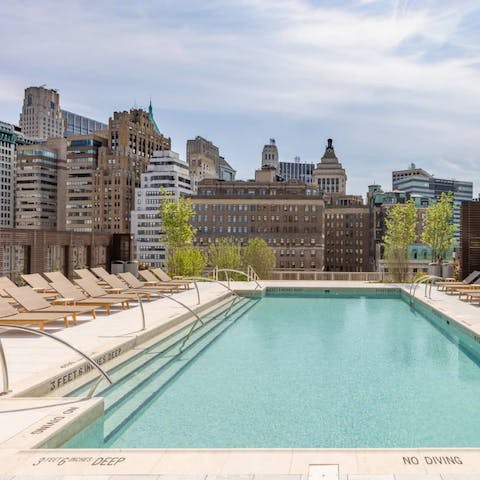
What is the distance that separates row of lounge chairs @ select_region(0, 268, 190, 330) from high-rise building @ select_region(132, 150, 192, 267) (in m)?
139

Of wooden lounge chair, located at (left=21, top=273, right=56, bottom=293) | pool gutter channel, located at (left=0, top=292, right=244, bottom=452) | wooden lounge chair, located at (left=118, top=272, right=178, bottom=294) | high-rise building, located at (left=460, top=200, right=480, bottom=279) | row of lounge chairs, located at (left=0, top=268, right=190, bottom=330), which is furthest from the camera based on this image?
high-rise building, located at (left=460, top=200, right=480, bottom=279)

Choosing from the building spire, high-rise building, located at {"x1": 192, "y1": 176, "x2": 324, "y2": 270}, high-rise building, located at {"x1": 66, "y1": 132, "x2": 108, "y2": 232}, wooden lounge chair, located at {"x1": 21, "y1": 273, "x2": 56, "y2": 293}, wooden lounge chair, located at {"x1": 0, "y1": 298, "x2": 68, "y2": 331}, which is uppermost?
the building spire

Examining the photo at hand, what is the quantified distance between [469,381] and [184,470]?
20.0ft

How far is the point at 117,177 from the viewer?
163500 mm

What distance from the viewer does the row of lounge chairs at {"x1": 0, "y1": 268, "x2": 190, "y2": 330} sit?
12.5 meters

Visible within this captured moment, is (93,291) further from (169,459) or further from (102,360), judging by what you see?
(169,459)

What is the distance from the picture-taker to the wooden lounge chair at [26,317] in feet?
38.8

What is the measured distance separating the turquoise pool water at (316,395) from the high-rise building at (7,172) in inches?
7414

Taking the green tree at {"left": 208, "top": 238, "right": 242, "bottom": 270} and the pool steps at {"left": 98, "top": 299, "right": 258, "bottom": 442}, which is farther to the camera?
the green tree at {"left": 208, "top": 238, "right": 242, "bottom": 270}

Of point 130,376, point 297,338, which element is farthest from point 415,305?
point 130,376

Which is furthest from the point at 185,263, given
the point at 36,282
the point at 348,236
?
the point at 348,236

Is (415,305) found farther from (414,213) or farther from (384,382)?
(414,213)

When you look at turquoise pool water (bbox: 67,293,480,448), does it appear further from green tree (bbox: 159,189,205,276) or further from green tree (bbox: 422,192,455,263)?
green tree (bbox: 422,192,455,263)

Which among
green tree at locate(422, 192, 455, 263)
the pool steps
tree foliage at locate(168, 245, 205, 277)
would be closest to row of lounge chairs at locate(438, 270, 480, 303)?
green tree at locate(422, 192, 455, 263)
